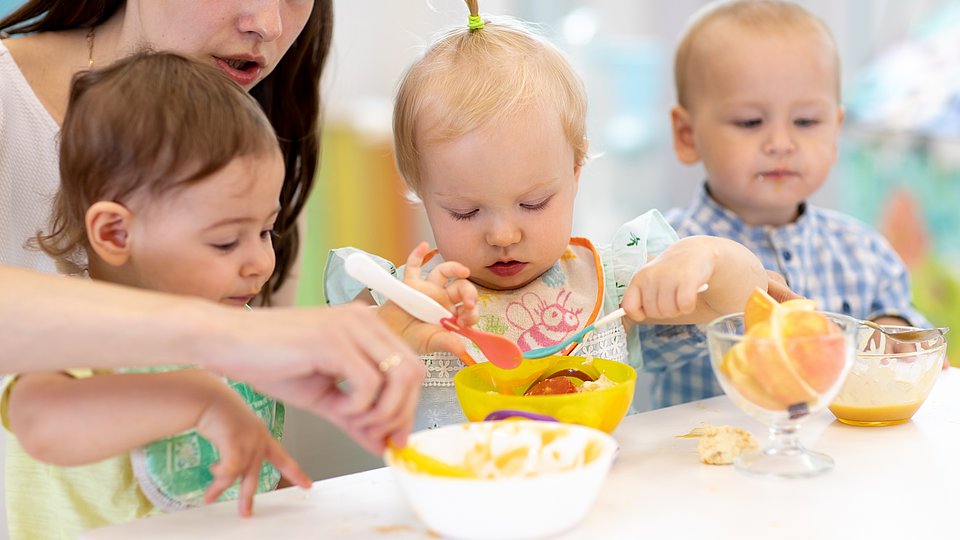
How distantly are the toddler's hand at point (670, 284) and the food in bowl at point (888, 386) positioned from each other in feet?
0.63

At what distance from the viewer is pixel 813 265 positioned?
1827 millimetres

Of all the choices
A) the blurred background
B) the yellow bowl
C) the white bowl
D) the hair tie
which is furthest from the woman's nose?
the blurred background

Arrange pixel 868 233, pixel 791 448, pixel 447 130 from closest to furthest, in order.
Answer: pixel 791 448 < pixel 447 130 < pixel 868 233

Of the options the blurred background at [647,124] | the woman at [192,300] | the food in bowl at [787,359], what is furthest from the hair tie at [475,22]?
the blurred background at [647,124]

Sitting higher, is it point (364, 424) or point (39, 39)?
point (39, 39)

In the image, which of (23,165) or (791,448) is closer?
(791,448)

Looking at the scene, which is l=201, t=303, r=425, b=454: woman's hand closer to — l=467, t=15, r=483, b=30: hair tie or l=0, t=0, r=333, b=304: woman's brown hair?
l=467, t=15, r=483, b=30: hair tie

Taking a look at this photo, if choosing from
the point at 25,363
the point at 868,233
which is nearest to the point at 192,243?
the point at 25,363

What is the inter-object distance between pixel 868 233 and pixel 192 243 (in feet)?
4.39

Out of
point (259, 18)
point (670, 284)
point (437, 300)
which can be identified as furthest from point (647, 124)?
point (437, 300)

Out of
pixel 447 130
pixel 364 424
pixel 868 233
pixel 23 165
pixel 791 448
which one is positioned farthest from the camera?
pixel 868 233

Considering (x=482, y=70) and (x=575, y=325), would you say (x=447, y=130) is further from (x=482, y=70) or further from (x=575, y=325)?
(x=575, y=325)

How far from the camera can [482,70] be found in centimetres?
128

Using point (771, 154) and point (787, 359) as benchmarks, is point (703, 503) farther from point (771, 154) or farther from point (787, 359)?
point (771, 154)
